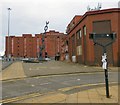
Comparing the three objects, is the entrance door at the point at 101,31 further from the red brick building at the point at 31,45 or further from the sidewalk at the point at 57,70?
the red brick building at the point at 31,45

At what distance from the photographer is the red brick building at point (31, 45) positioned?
118875mm

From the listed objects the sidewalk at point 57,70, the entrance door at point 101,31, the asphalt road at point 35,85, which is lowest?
the asphalt road at point 35,85

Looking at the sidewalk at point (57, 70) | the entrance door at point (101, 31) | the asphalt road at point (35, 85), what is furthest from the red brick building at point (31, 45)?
the asphalt road at point (35, 85)

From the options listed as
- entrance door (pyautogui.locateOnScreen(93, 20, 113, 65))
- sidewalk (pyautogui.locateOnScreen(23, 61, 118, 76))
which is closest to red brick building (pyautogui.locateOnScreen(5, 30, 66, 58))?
entrance door (pyautogui.locateOnScreen(93, 20, 113, 65))

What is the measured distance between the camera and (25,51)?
122 m

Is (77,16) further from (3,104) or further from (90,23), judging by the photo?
(3,104)

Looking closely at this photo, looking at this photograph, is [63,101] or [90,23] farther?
[90,23]

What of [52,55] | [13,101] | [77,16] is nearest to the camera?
[13,101]

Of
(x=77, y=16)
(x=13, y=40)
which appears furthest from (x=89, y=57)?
(x=13, y=40)

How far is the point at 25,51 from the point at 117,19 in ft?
297

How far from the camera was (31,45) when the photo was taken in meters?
126

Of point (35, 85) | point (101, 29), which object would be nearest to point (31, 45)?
point (101, 29)

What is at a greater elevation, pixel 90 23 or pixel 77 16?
pixel 77 16

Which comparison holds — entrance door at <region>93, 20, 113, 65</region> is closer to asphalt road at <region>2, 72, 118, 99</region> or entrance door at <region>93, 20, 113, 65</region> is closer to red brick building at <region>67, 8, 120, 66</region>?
red brick building at <region>67, 8, 120, 66</region>
